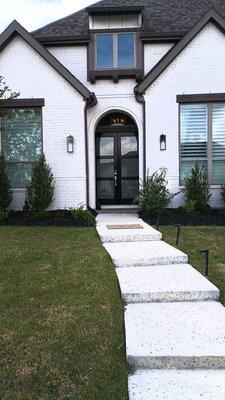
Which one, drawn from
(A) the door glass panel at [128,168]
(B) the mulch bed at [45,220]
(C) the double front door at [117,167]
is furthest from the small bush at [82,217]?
(A) the door glass panel at [128,168]

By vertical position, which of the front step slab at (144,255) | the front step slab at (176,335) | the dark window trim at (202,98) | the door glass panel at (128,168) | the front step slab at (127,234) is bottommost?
the front step slab at (176,335)

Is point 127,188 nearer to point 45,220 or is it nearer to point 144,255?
point 45,220

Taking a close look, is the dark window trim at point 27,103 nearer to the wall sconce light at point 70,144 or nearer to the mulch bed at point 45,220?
the wall sconce light at point 70,144

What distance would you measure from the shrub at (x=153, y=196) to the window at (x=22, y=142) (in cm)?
326

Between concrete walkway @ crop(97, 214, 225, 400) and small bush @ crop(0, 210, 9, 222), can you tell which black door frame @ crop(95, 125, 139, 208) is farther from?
concrete walkway @ crop(97, 214, 225, 400)

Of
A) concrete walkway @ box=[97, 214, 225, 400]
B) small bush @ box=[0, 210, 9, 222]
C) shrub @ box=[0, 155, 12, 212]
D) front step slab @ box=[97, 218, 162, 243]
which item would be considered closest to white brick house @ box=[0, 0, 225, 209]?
shrub @ box=[0, 155, 12, 212]

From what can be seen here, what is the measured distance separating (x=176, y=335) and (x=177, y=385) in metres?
0.75

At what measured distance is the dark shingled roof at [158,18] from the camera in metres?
13.8

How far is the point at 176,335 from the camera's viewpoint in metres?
4.24

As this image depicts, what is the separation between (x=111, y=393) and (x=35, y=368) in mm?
712

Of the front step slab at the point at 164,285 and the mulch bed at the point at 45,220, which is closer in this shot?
the front step slab at the point at 164,285

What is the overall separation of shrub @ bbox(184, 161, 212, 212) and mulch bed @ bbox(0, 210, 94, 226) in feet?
10.5

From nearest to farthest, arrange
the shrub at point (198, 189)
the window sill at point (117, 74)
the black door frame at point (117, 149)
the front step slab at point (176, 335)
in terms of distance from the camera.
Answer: the front step slab at point (176, 335) < the shrub at point (198, 189) < the window sill at point (117, 74) < the black door frame at point (117, 149)

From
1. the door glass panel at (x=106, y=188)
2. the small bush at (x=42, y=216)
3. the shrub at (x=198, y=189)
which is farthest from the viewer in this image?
the door glass panel at (x=106, y=188)
